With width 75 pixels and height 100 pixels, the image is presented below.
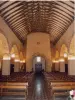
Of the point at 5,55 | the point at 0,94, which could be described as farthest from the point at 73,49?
the point at 0,94

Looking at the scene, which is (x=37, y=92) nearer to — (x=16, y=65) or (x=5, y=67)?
(x=5, y=67)

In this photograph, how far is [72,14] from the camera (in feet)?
40.8

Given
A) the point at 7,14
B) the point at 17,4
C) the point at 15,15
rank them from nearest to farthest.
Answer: the point at 17,4 → the point at 7,14 → the point at 15,15

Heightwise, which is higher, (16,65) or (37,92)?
(16,65)

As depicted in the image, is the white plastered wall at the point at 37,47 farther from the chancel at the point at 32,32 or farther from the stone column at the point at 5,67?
the stone column at the point at 5,67

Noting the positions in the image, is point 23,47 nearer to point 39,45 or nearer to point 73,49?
point 39,45

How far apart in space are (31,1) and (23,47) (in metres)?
17.5

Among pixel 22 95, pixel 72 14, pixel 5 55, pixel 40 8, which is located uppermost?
pixel 40 8

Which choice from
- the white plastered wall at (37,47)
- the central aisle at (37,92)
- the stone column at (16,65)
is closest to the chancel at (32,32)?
the central aisle at (37,92)

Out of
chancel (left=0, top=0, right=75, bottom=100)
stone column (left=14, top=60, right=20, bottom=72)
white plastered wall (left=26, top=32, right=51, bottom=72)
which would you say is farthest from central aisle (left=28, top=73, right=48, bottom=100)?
stone column (left=14, top=60, right=20, bottom=72)

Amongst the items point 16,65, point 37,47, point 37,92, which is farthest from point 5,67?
point 37,47

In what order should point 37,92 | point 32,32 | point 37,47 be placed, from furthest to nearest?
point 37,47, point 32,32, point 37,92

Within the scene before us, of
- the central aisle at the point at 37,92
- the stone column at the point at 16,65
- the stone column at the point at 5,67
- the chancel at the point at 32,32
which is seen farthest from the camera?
the stone column at the point at 16,65

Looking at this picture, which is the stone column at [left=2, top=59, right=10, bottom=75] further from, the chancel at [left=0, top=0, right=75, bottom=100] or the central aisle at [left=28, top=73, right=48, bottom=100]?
the central aisle at [left=28, top=73, right=48, bottom=100]
